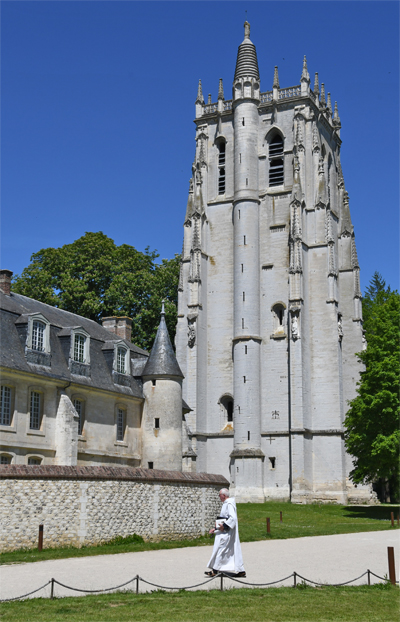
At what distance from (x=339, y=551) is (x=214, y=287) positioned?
108 ft

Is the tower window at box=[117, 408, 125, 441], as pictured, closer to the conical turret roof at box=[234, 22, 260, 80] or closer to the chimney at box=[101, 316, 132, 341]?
the chimney at box=[101, 316, 132, 341]

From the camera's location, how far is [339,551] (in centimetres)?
1823

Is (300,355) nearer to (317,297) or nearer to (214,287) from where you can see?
(317,297)

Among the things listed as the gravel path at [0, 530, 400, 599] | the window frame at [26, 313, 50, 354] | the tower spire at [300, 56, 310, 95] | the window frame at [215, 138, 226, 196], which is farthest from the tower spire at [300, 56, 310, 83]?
the gravel path at [0, 530, 400, 599]

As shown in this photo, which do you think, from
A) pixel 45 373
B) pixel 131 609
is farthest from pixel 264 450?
pixel 131 609

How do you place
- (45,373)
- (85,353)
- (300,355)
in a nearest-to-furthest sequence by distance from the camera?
(45,373)
(85,353)
(300,355)

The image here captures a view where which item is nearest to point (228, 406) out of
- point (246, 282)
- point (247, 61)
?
point (246, 282)

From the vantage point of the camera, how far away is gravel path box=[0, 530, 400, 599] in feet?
41.1

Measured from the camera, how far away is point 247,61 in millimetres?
51781

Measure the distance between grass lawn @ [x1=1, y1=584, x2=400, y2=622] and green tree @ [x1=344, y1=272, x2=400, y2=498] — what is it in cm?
2229

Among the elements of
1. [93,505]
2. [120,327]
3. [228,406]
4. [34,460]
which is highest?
[120,327]

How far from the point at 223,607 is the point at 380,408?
2572 centimetres

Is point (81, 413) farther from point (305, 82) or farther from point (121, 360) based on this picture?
point (305, 82)

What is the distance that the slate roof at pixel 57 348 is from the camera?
27719 mm
